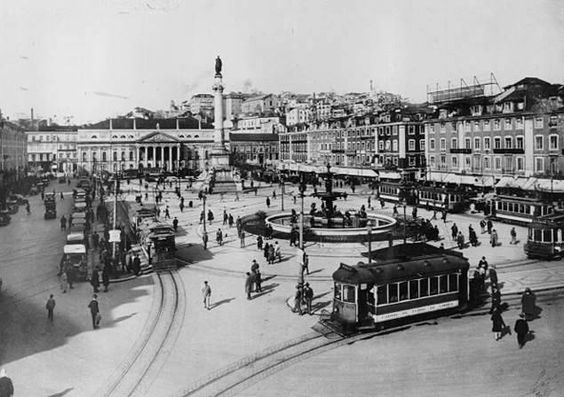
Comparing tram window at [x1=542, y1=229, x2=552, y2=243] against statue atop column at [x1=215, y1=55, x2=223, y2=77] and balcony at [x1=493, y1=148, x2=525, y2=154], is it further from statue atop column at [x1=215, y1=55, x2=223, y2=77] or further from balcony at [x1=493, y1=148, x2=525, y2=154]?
statue atop column at [x1=215, y1=55, x2=223, y2=77]

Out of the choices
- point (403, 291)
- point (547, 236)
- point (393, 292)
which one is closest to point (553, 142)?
point (547, 236)

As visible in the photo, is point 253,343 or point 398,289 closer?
point 253,343

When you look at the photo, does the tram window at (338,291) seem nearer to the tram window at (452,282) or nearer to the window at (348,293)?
the window at (348,293)

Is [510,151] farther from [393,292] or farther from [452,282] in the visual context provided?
[393,292]

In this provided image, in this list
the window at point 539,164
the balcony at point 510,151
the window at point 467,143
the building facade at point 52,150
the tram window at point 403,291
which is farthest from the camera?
the building facade at point 52,150

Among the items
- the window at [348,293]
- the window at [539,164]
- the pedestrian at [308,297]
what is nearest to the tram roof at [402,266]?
the window at [348,293]

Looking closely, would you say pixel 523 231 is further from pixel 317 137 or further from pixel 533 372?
pixel 317 137

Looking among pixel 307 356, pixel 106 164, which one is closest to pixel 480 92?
pixel 307 356
